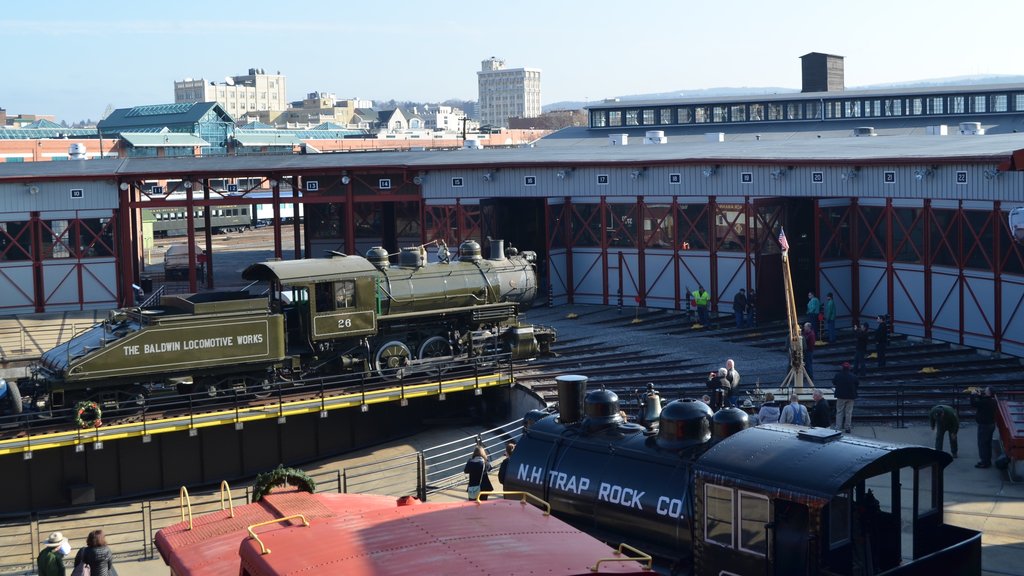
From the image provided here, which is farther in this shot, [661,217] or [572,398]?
[661,217]

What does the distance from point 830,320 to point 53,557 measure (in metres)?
23.3

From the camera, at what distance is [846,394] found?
24266 millimetres

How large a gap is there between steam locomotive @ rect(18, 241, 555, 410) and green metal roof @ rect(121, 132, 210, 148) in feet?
243

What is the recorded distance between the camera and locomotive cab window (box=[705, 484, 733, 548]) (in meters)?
13.2

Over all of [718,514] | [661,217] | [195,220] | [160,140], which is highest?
[160,140]

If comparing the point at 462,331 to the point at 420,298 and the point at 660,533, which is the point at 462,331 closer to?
the point at 420,298

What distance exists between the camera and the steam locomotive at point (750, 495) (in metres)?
12.5

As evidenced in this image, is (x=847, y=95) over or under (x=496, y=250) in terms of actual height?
over

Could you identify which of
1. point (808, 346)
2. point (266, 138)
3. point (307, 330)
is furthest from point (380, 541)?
point (266, 138)

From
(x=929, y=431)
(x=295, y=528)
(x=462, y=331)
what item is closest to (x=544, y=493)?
(x=295, y=528)

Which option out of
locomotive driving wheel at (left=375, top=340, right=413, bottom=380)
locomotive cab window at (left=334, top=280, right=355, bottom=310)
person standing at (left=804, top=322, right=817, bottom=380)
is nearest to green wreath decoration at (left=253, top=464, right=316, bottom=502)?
locomotive cab window at (left=334, top=280, right=355, bottom=310)

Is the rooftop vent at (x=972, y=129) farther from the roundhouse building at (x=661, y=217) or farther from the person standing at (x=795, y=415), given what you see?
the person standing at (x=795, y=415)

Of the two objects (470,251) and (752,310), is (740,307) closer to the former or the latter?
(752,310)

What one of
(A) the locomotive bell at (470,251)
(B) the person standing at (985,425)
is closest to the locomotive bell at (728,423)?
(B) the person standing at (985,425)
